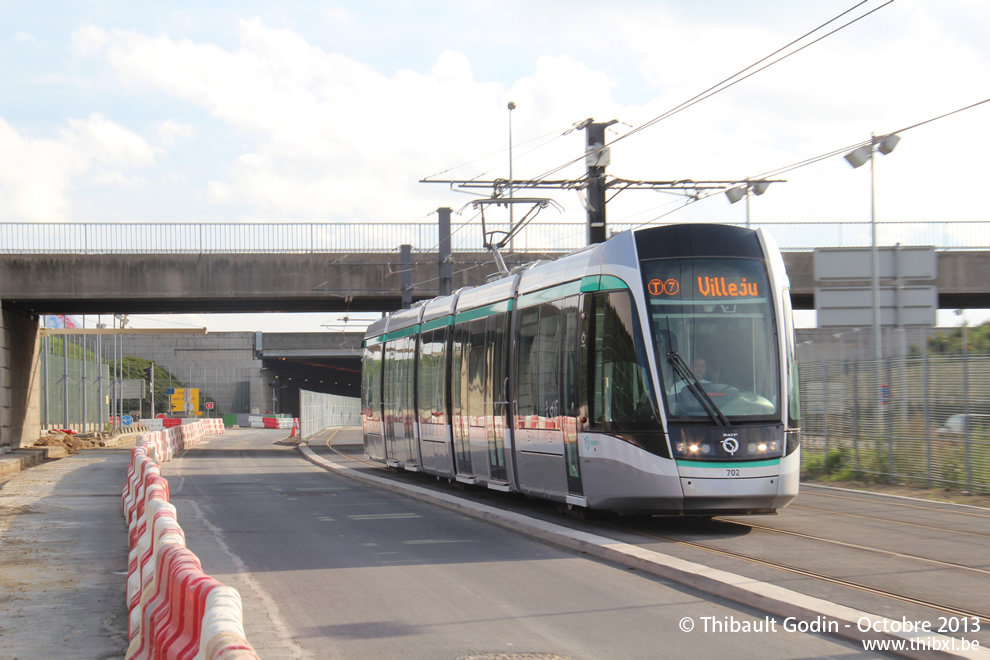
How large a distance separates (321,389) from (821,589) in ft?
447

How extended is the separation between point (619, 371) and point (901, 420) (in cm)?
951

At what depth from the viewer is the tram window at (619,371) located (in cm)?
1205

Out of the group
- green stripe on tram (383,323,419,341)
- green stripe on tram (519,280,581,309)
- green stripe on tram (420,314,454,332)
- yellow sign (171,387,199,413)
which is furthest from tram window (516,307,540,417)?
yellow sign (171,387,199,413)

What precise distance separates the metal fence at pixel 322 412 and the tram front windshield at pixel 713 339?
118 ft

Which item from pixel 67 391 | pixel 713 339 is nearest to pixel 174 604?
pixel 713 339

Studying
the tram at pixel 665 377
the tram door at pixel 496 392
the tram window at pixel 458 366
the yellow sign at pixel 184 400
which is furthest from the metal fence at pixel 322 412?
the tram at pixel 665 377

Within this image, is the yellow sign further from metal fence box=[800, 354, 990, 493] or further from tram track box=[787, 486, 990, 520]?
tram track box=[787, 486, 990, 520]

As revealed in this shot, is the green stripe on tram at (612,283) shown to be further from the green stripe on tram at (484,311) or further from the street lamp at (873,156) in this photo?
the street lamp at (873,156)

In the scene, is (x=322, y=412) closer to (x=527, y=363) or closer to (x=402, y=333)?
(x=402, y=333)

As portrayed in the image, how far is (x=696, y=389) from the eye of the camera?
11.9 metres

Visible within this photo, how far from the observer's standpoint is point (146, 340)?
98.1m

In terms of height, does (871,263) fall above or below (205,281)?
below

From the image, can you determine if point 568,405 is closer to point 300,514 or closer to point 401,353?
point 300,514

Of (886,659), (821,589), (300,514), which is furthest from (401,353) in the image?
(886,659)
